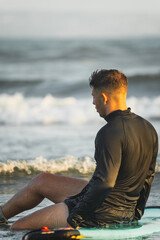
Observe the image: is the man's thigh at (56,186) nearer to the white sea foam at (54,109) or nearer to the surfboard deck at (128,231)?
the surfboard deck at (128,231)

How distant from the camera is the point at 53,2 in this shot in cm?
3030

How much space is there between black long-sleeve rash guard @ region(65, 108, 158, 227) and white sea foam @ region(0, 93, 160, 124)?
10.2m

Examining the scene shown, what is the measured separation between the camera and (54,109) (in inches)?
624

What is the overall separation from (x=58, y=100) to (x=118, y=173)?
14.7m

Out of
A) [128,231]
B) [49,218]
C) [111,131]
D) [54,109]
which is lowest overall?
[128,231]

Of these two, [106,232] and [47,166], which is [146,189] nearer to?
[106,232]

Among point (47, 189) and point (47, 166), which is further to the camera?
point (47, 166)

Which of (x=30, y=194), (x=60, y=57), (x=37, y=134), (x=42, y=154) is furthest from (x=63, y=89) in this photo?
(x=30, y=194)

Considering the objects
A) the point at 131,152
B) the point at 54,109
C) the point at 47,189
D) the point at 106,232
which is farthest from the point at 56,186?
the point at 54,109

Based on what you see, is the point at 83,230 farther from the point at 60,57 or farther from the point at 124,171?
the point at 60,57

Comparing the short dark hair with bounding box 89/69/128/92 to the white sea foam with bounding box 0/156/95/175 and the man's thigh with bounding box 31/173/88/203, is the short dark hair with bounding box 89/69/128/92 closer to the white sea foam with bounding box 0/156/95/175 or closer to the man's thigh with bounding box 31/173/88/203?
the man's thigh with bounding box 31/173/88/203

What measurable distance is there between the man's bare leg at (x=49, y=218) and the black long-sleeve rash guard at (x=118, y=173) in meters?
0.06

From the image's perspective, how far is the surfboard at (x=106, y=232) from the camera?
3.33 m

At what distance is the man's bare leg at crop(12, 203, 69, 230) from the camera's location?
3545 mm
